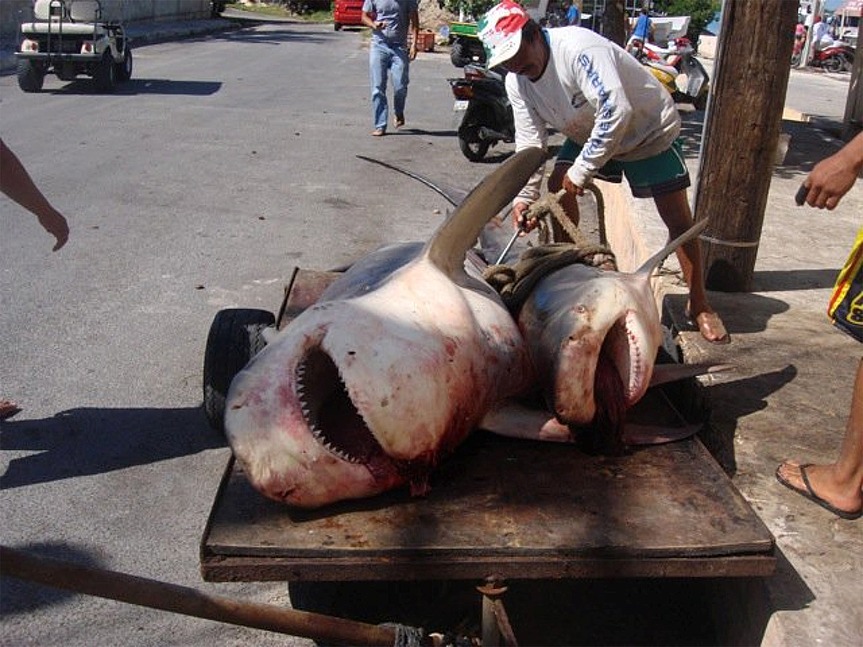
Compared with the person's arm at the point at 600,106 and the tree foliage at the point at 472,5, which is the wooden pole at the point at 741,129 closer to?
the person's arm at the point at 600,106

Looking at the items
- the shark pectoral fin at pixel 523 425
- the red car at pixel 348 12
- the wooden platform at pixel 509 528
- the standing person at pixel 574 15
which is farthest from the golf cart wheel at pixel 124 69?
the red car at pixel 348 12

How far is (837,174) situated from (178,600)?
2.23 meters

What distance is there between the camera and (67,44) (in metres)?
15.1

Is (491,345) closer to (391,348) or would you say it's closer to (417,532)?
(391,348)

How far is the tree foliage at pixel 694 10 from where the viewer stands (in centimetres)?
3947

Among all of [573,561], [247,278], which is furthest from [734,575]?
[247,278]

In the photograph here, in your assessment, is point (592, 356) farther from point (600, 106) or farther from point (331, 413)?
point (600, 106)

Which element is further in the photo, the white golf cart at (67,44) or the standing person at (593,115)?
the white golf cart at (67,44)

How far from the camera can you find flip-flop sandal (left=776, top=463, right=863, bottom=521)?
10.5 feet

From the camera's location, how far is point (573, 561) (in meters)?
2.62

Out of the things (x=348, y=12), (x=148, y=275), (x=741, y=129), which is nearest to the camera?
(x=741, y=129)

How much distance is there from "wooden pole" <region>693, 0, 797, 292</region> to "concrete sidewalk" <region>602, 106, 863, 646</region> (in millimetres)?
293

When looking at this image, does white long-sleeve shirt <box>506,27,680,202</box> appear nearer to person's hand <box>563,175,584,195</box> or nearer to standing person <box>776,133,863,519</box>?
person's hand <box>563,175,584,195</box>

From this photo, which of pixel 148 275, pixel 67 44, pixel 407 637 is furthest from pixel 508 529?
pixel 67 44
